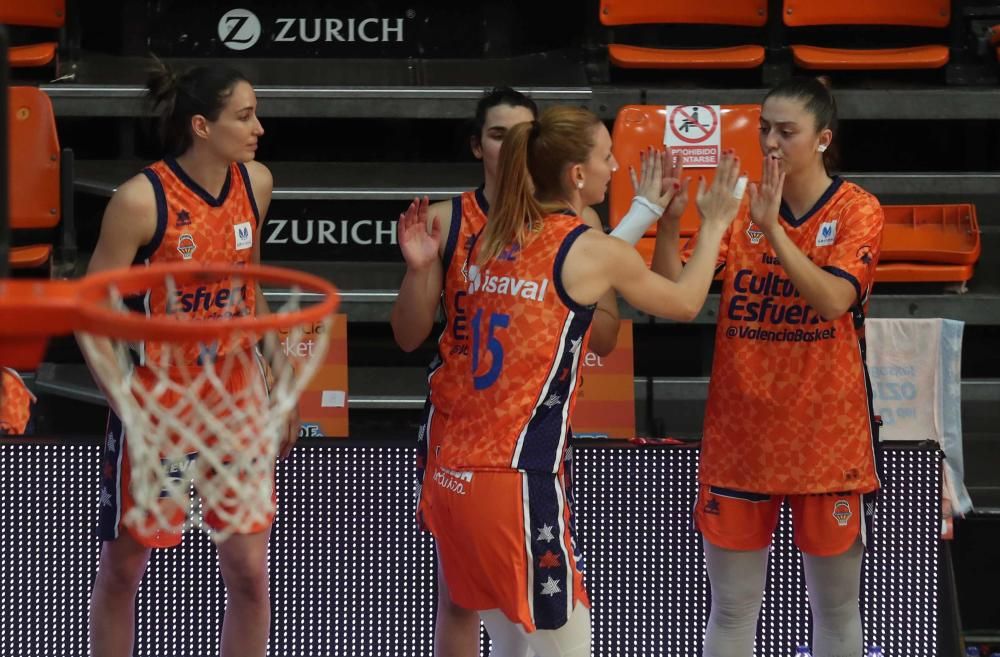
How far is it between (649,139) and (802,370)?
7.68 ft

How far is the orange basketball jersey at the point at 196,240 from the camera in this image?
3867 millimetres

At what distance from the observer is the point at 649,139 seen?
5961 millimetres

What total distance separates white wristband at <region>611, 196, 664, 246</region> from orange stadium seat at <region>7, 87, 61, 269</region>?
318 cm

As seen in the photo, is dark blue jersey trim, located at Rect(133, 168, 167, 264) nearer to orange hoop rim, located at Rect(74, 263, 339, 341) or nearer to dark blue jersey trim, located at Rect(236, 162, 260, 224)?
dark blue jersey trim, located at Rect(236, 162, 260, 224)

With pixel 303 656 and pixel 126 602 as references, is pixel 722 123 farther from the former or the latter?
pixel 126 602

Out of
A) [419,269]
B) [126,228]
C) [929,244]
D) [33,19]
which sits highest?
[33,19]

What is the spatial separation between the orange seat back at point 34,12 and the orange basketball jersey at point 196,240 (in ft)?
9.73

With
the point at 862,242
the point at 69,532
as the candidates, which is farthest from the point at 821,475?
the point at 69,532

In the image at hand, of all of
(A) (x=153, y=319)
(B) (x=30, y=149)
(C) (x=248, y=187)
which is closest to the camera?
(A) (x=153, y=319)

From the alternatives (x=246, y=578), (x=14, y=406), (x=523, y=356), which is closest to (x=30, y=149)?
(x=14, y=406)

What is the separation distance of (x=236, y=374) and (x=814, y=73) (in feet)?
12.5

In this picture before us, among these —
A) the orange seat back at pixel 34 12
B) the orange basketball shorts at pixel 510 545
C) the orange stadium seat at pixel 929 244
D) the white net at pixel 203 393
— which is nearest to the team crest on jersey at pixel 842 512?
the orange basketball shorts at pixel 510 545

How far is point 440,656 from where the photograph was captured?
3900 mm

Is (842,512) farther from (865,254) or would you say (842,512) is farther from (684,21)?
(684,21)
